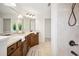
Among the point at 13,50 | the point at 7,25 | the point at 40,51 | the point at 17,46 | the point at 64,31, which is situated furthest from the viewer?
the point at 40,51

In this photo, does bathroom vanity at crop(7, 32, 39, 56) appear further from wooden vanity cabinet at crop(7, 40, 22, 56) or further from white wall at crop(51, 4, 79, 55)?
white wall at crop(51, 4, 79, 55)

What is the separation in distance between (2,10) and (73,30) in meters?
1.46

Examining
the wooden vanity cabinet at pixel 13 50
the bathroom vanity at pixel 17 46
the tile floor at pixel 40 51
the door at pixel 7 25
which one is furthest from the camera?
the tile floor at pixel 40 51

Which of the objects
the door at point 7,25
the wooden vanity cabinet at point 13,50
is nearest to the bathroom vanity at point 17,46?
the wooden vanity cabinet at point 13,50

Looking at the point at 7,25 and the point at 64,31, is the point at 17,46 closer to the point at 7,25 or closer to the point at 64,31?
the point at 7,25

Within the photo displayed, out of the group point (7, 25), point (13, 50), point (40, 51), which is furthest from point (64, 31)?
point (40, 51)

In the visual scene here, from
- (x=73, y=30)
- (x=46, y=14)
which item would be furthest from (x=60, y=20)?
(x=46, y=14)

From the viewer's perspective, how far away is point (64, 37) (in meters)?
1.96

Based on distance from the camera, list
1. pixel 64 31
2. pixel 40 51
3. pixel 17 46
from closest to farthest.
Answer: pixel 64 31 < pixel 17 46 < pixel 40 51

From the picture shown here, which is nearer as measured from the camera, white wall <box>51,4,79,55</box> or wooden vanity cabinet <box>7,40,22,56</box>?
wooden vanity cabinet <box>7,40,22,56</box>

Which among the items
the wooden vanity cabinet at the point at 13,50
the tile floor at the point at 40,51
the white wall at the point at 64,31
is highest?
the white wall at the point at 64,31

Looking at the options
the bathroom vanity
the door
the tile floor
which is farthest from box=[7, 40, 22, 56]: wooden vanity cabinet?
the tile floor

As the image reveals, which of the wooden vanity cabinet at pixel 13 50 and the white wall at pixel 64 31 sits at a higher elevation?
the white wall at pixel 64 31

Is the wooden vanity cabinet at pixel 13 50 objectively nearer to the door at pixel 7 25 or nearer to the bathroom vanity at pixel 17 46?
the bathroom vanity at pixel 17 46
